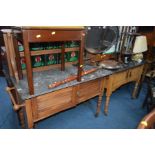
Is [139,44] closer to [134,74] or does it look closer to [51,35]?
[134,74]

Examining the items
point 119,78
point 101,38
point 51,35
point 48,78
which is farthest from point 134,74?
point 51,35

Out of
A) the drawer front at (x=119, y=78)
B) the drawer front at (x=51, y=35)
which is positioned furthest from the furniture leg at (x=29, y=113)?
the drawer front at (x=119, y=78)

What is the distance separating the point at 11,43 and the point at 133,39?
161 cm

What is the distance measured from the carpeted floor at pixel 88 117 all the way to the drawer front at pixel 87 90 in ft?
1.39

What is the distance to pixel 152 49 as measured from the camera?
282cm

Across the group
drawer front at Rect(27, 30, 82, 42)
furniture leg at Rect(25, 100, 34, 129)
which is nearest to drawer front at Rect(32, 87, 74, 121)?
furniture leg at Rect(25, 100, 34, 129)

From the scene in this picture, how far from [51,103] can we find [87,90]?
0.43 meters

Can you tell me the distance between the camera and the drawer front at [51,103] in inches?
48.1

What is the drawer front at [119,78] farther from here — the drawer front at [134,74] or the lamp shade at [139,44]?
the lamp shade at [139,44]

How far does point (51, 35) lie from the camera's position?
108 cm

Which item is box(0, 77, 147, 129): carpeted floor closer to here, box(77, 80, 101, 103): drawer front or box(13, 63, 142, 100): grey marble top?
box(77, 80, 101, 103): drawer front

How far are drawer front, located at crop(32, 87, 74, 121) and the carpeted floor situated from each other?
1.60ft

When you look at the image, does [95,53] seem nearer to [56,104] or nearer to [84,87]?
[84,87]

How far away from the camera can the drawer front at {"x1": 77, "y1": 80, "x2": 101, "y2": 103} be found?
4.87 feet
